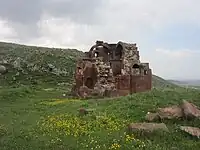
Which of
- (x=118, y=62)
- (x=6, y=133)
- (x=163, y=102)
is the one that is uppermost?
(x=118, y=62)

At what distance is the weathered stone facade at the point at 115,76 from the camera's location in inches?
1474

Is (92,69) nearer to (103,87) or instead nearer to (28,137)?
(103,87)

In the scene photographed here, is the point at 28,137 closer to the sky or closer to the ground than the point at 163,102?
closer to the ground

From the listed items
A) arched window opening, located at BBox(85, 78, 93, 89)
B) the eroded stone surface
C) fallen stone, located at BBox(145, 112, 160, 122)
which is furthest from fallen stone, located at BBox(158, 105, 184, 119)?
arched window opening, located at BBox(85, 78, 93, 89)

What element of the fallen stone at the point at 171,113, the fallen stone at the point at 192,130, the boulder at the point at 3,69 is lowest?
the fallen stone at the point at 192,130

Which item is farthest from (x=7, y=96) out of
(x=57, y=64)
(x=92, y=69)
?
(x=57, y=64)

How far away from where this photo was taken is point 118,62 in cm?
4794

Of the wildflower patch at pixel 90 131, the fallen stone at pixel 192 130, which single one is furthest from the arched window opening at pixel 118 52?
the fallen stone at pixel 192 130

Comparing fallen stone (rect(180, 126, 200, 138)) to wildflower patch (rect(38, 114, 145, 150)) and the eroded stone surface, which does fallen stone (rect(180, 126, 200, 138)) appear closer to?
the eroded stone surface

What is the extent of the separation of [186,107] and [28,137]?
26.6 ft

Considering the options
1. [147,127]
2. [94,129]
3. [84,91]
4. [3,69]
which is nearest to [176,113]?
[147,127]

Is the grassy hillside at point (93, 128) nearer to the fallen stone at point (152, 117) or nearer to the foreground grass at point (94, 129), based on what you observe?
the foreground grass at point (94, 129)

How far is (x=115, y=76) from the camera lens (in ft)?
133

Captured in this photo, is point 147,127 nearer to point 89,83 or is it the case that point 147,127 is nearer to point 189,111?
point 189,111
